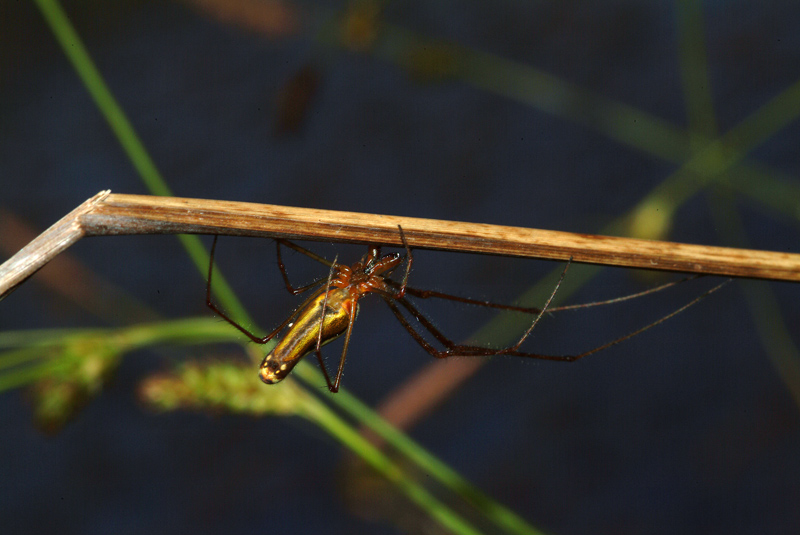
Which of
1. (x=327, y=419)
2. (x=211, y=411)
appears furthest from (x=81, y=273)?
(x=327, y=419)

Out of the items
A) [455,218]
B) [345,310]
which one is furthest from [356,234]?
[455,218]

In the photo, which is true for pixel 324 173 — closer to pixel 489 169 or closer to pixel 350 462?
pixel 489 169

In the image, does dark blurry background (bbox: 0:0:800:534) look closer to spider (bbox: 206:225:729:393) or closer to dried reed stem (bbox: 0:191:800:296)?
spider (bbox: 206:225:729:393)

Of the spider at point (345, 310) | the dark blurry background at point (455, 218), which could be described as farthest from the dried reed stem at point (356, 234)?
the dark blurry background at point (455, 218)

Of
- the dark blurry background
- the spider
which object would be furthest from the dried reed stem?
the dark blurry background

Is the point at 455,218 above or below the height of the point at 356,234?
above

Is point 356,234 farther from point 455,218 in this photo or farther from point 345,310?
point 455,218

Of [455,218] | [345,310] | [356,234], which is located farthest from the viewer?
[455,218]
